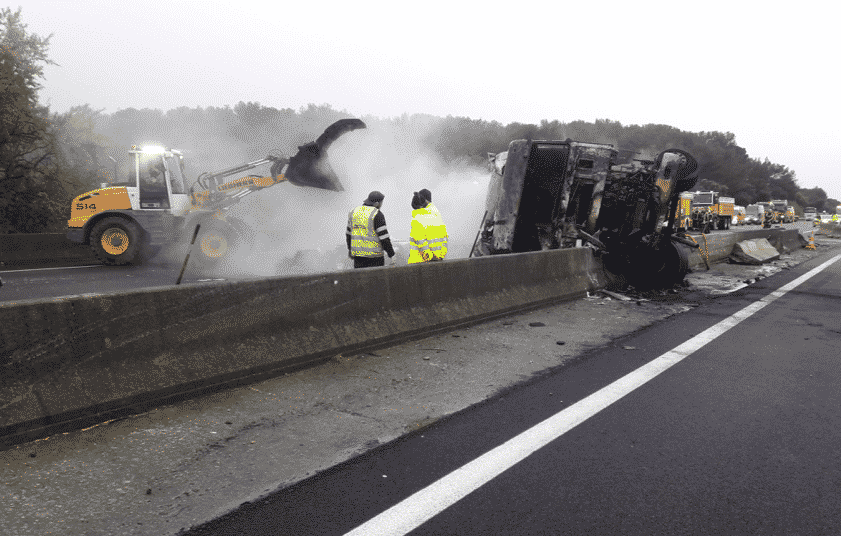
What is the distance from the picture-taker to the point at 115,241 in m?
14.8

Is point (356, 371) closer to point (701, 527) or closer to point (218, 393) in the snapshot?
point (218, 393)

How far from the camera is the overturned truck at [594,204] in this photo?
1112 cm

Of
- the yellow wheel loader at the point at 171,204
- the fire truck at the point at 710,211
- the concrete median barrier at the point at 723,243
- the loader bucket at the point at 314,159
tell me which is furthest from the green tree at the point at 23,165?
the fire truck at the point at 710,211

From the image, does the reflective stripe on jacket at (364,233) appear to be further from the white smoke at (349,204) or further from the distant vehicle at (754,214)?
the distant vehicle at (754,214)

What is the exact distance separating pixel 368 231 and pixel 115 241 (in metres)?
9.52

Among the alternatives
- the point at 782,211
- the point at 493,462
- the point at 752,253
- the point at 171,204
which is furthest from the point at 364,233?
the point at 782,211

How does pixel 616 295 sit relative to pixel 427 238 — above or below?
below

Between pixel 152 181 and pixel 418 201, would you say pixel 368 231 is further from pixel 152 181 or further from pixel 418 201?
pixel 152 181

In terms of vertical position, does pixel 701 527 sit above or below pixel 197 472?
above

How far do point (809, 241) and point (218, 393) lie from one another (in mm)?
27361

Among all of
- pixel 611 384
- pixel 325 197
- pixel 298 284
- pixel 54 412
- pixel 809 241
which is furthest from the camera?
pixel 809 241

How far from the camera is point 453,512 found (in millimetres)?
2982

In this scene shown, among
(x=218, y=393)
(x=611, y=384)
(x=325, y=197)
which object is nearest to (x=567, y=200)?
(x=611, y=384)

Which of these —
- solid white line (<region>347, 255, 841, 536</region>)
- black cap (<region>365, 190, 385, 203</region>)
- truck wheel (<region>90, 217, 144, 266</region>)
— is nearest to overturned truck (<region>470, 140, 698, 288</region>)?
black cap (<region>365, 190, 385, 203</region>)
